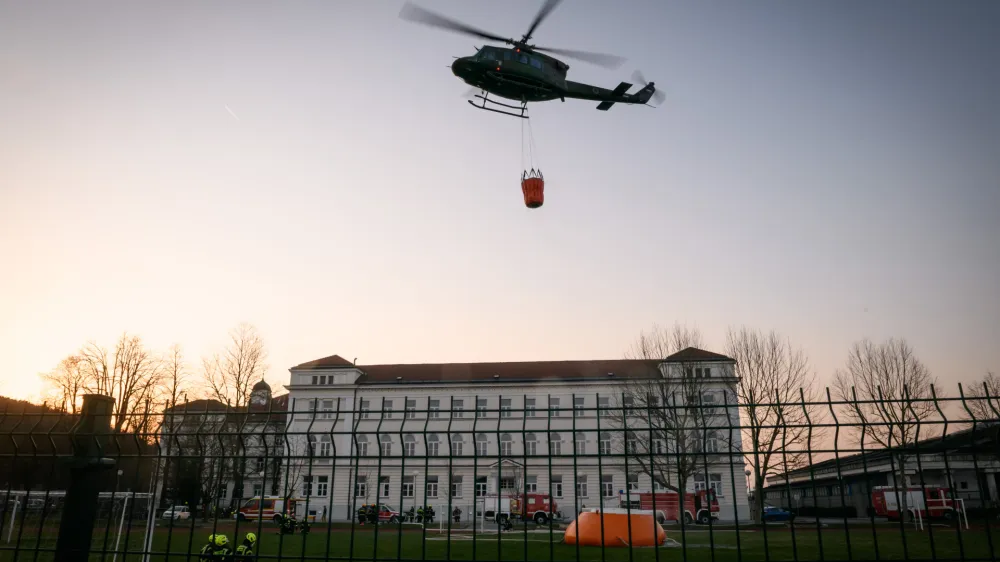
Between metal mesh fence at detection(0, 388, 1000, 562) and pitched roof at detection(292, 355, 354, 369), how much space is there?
3.30 m

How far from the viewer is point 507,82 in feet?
66.5

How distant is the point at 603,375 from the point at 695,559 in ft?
139

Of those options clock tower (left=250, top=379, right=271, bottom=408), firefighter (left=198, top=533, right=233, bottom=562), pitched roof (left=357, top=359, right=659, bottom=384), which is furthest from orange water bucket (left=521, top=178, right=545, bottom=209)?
clock tower (left=250, top=379, right=271, bottom=408)

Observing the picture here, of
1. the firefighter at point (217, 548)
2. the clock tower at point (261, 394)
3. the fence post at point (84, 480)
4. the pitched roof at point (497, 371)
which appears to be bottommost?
the firefighter at point (217, 548)

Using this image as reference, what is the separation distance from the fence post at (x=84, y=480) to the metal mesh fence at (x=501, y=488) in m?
0.01

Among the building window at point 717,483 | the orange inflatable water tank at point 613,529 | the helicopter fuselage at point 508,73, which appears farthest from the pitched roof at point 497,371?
the helicopter fuselage at point 508,73

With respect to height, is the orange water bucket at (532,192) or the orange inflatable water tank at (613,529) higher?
the orange water bucket at (532,192)

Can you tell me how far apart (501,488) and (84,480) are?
21.7 meters

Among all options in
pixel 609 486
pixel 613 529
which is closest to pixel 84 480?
pixel 613 529

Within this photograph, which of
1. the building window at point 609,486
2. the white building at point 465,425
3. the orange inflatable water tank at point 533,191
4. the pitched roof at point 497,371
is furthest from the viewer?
the pitched roof at point 497,371

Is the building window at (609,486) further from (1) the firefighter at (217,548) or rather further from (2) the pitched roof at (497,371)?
(1) the firefighter at (217,548)

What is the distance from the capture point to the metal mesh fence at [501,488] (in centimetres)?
520

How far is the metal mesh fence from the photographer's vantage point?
17.1ft

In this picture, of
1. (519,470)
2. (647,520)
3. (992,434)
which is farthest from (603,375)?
(992,434)
